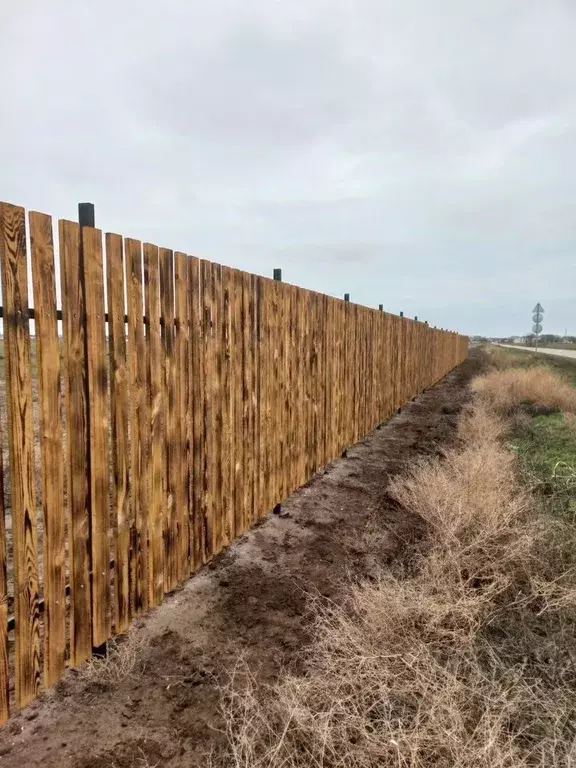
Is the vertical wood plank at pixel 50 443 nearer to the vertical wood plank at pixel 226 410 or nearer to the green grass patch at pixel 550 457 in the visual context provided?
the vertical wood plank at pixel 226 410

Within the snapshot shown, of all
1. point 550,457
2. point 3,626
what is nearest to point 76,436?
point 3,626

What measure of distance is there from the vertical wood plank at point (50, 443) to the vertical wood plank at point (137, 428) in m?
0.44

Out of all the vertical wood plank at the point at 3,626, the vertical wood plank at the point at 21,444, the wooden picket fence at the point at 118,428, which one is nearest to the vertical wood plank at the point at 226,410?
the wooden picket fence at the point at 118,428

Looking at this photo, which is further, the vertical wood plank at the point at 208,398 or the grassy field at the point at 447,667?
the vertical wood plank at the point at 208,398

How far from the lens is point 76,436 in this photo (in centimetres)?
204

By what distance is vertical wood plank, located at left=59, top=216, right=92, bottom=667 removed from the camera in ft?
6.49

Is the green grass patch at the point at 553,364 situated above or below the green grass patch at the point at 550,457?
above

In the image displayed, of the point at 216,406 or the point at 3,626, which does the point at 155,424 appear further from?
the point at 3,626

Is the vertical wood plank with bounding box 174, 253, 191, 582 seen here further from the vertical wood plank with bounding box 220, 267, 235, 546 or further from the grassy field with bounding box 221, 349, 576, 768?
the grassy field with bounding box 221, 349, 576, 768

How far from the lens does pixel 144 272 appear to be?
2424 millimetres

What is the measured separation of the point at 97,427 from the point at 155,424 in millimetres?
429

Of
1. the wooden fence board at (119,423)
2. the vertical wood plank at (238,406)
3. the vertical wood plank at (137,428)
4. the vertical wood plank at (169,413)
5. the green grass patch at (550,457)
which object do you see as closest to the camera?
the wooden fence board at (119,423)

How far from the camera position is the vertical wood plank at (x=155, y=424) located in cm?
247

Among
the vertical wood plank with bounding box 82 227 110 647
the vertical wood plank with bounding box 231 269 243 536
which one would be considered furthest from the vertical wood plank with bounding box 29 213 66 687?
the vertical wood plank with bounding box 231 269 243 536
